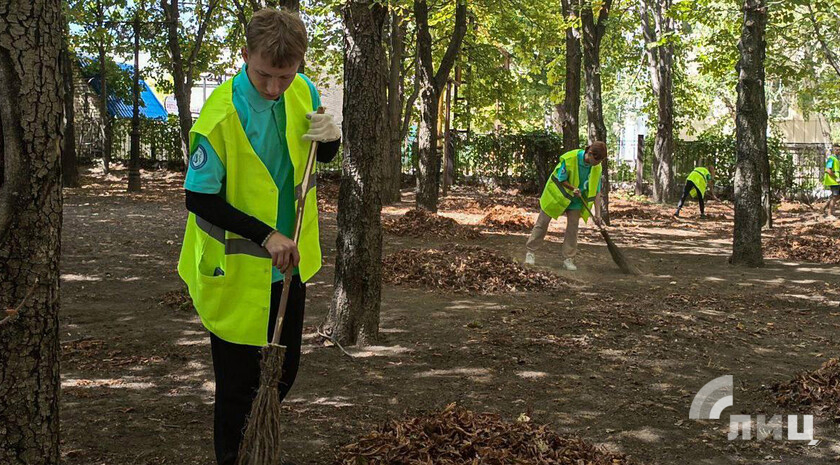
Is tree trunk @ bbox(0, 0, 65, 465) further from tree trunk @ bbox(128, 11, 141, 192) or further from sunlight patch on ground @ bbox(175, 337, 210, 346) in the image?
tree trunk @ bbox(128, 11, 141, 192)

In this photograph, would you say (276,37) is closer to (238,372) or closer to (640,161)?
(238,372)

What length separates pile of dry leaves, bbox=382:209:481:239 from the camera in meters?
13.7

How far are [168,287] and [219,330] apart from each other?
5904 millimetres

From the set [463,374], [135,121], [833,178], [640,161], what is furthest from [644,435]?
[640,161]

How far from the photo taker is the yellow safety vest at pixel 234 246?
9.94 feet

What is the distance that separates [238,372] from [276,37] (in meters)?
1.27

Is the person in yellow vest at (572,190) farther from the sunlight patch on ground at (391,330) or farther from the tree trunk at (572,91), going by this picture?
the tree trunk at (572,91)

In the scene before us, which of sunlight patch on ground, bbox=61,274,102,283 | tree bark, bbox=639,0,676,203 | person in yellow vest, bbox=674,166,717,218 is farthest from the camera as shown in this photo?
tree bark, bbox=639,0,676,203

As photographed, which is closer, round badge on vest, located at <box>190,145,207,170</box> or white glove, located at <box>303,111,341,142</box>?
round badge on vest, located at <box>190,145,207,170</box>

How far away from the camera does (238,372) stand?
327 cm

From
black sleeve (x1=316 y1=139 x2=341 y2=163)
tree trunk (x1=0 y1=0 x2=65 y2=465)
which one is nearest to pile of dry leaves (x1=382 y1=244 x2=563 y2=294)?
black sleeve (x1=316 y1=139 x2=341 y2=163)

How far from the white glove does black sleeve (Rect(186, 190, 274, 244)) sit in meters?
0.44

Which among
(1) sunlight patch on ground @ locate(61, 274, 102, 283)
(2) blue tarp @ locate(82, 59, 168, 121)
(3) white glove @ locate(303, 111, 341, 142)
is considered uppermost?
(2) blue tarp @ locate(82, 59, 168, 121)

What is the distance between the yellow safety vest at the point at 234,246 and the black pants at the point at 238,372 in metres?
0.09
